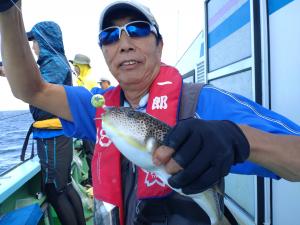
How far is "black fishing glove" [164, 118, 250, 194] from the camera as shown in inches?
40.2

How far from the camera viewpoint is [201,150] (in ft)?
3.37

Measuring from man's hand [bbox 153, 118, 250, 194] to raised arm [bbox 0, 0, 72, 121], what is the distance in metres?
1.19

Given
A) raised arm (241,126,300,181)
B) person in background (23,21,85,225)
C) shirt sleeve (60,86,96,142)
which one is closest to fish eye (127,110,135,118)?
raised arm (241,126,300,181)

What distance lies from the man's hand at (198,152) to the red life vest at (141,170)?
0.50 meters

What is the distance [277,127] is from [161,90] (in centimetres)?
64

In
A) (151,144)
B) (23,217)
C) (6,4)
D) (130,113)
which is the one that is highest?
(6,4)

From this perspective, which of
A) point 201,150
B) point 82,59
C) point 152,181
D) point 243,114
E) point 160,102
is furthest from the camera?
point 82,59

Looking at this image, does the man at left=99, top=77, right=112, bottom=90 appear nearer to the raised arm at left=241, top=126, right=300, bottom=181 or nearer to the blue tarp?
the blue tarp

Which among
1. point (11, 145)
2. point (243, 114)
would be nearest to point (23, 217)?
point (243, 114)

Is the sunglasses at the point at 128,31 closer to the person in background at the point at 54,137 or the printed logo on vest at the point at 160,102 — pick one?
the printed logo on vest at the point at 160,102

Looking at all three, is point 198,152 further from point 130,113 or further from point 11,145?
point 11,145

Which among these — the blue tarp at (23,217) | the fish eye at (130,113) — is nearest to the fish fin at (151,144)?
the fish eye at (130,113)

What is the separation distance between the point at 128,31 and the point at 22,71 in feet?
2.29

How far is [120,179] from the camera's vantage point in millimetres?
1711
